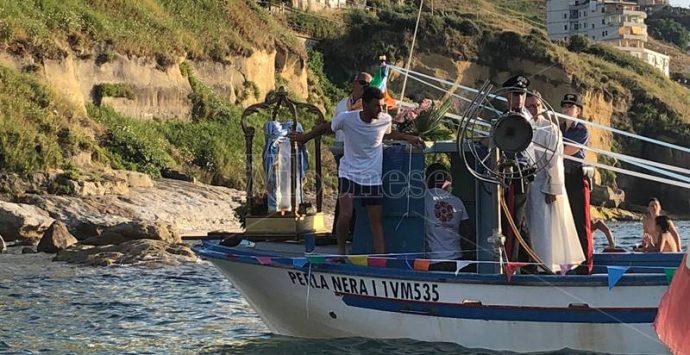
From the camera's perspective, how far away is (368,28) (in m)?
60.7

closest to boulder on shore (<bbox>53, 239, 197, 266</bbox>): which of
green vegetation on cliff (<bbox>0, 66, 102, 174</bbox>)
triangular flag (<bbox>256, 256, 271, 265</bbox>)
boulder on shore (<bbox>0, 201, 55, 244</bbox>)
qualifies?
boulder on shore (<bbox>0, 201, 55, 244</bbox>)

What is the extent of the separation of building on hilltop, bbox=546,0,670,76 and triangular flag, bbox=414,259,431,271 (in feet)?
408

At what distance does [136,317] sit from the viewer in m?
12.9

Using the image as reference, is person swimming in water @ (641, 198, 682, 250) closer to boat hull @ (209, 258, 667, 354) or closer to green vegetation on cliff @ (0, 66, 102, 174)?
boat hull @ (209, 258, 667, 354)

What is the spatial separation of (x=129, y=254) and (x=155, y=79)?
20.2 m

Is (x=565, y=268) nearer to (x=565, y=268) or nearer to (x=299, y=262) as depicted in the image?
(x=565, y=268)

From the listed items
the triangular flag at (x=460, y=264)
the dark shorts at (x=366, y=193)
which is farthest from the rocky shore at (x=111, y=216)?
the triangular flag at (x=460, y=264)

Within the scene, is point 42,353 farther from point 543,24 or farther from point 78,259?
point 543,24

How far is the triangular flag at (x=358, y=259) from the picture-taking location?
Answer: 946 cm

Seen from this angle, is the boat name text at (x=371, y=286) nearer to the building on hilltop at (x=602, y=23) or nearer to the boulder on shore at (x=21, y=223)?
the boulder on shore at (x=21, y=223)

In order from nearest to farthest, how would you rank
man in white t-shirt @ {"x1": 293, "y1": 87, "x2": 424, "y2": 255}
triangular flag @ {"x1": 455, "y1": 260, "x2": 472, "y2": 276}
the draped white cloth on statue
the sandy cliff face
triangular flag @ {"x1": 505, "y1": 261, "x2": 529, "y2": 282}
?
triangular flag @ {"x1": 505, "y1": 261, "x2": 529, "y2": 282}, the draped white cloth on statue, triangular flag @ {"x1": 455, "y1": 260, "x2": 472, "y2": 276}, man in white t-shirt @ {"x1": 293, "y1": 87, "x2": 424, "y2": 255}, the sandy cliff face

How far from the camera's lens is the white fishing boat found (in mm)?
8773

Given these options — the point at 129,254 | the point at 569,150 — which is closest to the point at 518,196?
the point at 569,150

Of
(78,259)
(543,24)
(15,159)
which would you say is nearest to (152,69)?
(15,159)
